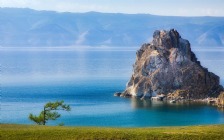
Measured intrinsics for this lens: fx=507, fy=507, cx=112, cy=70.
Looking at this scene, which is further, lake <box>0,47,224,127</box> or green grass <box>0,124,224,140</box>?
lake <box>0,47,224,127</box>

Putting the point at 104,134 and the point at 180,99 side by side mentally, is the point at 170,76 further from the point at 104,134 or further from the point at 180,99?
the point at 104,134

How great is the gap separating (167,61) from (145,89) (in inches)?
443

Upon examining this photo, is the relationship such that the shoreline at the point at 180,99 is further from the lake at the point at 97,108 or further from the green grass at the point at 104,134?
the green grass at the point at 104,134

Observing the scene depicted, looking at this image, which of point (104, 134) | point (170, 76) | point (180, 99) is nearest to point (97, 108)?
point (180, 99)

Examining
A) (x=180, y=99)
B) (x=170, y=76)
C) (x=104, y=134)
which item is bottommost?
(x=104, y=134)

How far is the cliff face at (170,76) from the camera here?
14625 cm

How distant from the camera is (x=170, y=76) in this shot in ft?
493

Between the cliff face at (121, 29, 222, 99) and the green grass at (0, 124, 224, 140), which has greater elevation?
the cliff face at (121, 29, 222, 99)

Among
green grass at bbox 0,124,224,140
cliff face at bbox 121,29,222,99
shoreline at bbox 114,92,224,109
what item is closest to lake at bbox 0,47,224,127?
shoreline at bbox 114,92,224,109

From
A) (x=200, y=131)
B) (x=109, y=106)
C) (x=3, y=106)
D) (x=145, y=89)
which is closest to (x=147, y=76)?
(x=145, y=89)

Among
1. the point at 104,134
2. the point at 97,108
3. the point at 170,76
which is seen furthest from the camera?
the point at 170,76

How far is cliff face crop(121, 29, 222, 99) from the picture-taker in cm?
14625

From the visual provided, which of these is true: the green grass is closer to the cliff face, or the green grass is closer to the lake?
the lake

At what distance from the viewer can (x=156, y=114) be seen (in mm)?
115125
